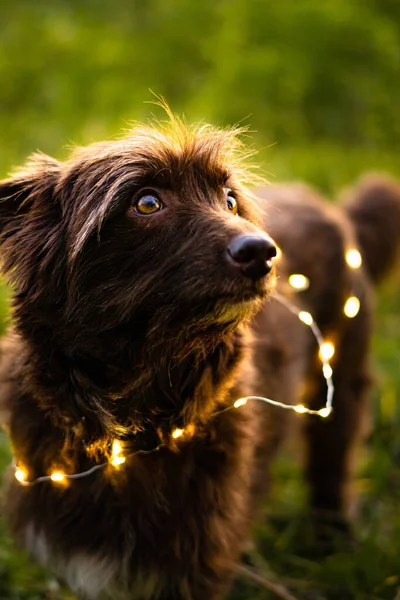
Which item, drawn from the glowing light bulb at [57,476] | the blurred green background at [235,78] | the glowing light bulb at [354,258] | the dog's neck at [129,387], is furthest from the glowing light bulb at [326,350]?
the blurred green background at [235,78]

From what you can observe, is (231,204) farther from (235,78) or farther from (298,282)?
(235,78)

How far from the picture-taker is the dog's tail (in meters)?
4.67

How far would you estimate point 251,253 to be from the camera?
235cm

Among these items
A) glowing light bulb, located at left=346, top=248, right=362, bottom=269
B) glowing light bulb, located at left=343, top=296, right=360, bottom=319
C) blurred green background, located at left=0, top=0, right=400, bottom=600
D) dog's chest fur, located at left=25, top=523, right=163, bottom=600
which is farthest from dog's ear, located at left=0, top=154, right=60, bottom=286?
blurred green background, located at left=0, top=0, right=400, bottom=600

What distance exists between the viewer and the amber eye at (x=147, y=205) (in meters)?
2.54

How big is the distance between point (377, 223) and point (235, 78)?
5.78 metres

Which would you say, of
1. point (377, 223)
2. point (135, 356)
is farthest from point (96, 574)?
point (377, 223)

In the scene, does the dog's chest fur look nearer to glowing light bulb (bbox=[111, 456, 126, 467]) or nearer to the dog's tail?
glowing light bulb (bbox=[111, 456, 126, 467])

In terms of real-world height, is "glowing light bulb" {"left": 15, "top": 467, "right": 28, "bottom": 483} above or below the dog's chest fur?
above

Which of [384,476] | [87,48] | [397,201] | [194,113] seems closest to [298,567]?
[384,476]

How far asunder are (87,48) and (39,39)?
900 mm

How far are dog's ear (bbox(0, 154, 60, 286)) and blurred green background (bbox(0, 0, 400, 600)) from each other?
291 cm

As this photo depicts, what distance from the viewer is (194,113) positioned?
955cm

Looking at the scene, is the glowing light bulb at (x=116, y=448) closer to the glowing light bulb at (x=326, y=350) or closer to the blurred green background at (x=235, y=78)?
the glowing light bulb at (x=326, y=350)
